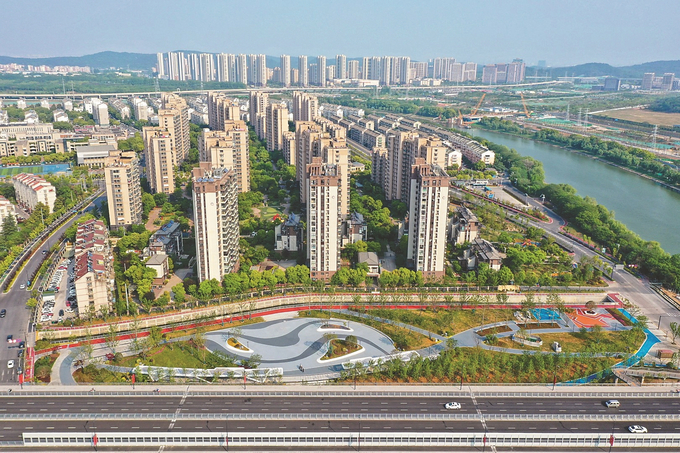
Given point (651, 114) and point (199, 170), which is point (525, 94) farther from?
point (199, 170)

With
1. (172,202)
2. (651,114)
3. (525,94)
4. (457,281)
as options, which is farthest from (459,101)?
(457,281)

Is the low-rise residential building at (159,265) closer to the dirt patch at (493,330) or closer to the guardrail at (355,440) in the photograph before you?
the guardrail at (355,440)

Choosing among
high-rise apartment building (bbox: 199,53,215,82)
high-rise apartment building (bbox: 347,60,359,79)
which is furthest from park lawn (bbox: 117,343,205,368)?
high-rise apartment building (bbox: 347,60,359,79)

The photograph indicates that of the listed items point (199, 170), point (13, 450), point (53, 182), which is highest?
point (199, 170)

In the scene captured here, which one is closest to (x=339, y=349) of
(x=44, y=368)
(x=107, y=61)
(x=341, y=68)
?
(x=44, y=368)

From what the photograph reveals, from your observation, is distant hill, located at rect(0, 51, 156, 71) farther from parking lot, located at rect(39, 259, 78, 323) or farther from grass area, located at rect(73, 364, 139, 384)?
grass area, located at rect(73, 364, 139, 384)

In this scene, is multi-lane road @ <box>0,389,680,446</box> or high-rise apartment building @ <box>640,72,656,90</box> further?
high-rise apartment building @ <box>640,72,656,90</box>
